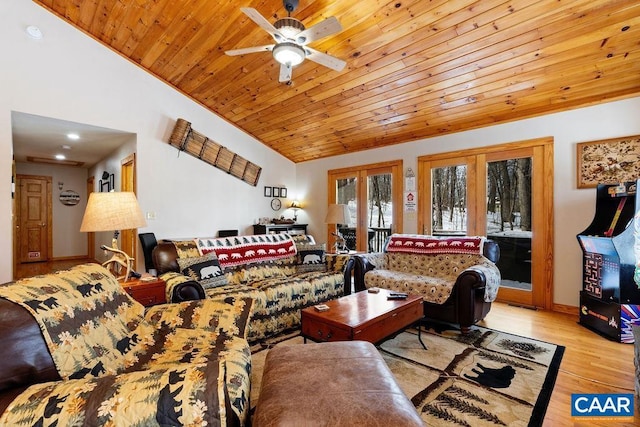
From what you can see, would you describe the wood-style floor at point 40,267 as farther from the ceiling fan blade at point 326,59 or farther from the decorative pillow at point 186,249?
the ceiling fan blade at point 326,59

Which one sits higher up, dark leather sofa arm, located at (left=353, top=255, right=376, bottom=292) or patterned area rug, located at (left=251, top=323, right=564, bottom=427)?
dark leather sofa arm, located at (left=353, top=255, right=376, bottom=292)

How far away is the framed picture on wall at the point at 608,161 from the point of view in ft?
10.2

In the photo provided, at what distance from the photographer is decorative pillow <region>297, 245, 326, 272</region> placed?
3.77 m

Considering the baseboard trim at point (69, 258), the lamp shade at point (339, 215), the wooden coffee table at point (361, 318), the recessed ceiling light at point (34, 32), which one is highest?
the recessed ceiling light at point (34, 32)

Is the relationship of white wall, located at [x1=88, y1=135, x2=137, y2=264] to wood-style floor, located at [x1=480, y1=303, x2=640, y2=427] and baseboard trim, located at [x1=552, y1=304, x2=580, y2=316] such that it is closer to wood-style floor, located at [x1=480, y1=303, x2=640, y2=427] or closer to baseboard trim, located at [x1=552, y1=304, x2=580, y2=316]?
wood-style floor, located at [x1=480, y1=303, x2=640, y2=427]

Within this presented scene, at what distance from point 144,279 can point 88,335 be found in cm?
123

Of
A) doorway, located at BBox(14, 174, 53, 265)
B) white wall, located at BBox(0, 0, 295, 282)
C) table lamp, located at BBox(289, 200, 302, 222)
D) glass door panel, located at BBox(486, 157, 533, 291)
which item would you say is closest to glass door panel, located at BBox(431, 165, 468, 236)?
glass door panel, located at BBox(486, 157, 533, 291)

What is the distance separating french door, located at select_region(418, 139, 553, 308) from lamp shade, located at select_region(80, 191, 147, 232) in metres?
3.90

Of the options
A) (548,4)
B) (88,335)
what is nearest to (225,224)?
(88,335)

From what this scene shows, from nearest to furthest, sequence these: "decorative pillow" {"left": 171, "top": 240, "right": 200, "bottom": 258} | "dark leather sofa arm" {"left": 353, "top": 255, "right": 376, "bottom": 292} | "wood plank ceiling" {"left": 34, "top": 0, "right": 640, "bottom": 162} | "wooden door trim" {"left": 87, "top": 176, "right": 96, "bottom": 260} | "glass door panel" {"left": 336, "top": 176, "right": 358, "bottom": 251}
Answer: "wood plank ceiling" {"left": 34, "top": 0, "right": 640, "bottom": 162} → "decorative pillow" {"left": 171, "top": 240, "right": 200, "bottom": 258} → "dark leather sofa arm" {"left": 353, "top": 255, "right": 376, "bottom": 292} → "glass door panel" {"left": 336, "top": 176, "right": 358, "bottom": 251} → "wooden door trim" {"left": 87, "top": 176, "right": 96, "bottom": 260}

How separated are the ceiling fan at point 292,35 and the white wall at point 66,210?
23.9 feet

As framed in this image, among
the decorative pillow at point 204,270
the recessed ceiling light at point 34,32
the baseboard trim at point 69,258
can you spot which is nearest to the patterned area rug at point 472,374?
the decorative pillow at point 204,270

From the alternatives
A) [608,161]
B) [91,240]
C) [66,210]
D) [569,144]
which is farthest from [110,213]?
[66,210]

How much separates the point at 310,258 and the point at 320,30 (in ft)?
8.19
